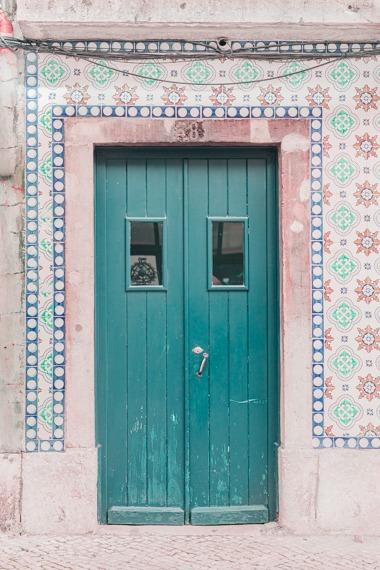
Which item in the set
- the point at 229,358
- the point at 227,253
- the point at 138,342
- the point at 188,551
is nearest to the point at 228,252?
the point at 227,253

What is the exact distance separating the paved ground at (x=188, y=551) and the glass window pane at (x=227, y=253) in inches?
68.8

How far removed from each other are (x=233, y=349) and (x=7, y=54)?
8.38ft

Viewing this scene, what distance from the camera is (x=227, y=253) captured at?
19.1ft

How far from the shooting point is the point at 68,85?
18.4 ft

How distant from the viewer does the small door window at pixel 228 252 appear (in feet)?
19.0

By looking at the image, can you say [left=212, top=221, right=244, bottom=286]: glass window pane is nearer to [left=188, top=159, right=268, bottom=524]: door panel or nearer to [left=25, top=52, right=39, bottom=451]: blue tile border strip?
[left=188, top=159, right=268, bottom=524]: door panel

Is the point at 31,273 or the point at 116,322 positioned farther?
the point at 116,322

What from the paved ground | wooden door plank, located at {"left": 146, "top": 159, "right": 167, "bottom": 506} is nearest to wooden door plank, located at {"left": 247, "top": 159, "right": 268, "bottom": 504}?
the paved ground

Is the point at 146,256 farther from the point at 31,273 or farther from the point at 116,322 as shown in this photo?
the point at 31,273

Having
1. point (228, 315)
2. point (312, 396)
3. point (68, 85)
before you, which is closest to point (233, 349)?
point (228, 315)

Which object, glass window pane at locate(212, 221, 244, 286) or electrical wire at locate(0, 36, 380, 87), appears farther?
glass window pane at locate(212, 221, 244, 286)

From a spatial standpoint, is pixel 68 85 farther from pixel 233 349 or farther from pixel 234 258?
pixel 233 349

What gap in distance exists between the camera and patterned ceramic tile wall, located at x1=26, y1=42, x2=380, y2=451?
558cm

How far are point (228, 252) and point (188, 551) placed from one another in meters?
2.04
